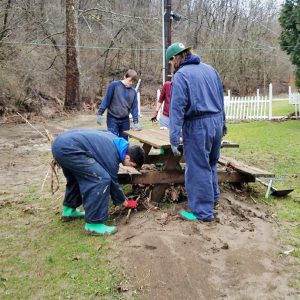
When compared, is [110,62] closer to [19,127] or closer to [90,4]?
[90,4]

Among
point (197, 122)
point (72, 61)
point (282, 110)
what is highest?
point (72, 61)

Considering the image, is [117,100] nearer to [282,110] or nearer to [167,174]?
[167,174]

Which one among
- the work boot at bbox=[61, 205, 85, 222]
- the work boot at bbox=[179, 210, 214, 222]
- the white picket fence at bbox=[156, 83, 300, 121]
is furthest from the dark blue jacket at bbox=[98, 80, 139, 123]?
the white picket fence at bbox=[156, 83, 300, 121]

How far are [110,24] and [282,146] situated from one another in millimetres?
24106

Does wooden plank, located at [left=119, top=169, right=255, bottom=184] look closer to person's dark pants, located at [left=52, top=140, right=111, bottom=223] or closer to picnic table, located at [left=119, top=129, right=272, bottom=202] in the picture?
picnic table, located at [left=119, top=129, right=272, bottom=202]

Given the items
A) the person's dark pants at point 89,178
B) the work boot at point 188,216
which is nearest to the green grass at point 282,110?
the work boot at point 188,216

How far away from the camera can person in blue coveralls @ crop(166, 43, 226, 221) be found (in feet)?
14.9

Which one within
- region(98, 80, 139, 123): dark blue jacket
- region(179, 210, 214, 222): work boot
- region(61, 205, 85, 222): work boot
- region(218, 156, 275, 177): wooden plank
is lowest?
region(61, 205, 85, 222): work boot

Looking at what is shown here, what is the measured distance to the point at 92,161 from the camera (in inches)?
172

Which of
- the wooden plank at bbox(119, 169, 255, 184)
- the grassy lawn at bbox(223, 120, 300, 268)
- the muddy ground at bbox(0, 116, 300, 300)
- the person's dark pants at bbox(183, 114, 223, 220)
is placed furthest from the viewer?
the wooden plank at bbox(119, 169, 255, 184)

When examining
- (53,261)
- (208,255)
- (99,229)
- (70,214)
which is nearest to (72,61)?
(70,214)

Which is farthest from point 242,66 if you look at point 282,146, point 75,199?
point 75,199

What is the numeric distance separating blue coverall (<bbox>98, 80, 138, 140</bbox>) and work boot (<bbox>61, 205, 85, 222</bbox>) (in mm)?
2685

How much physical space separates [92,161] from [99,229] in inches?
28.6
